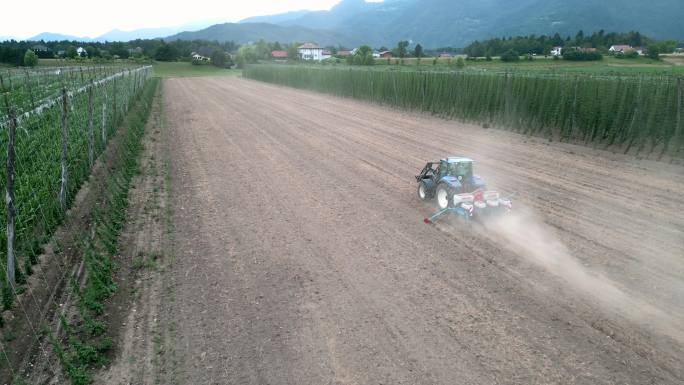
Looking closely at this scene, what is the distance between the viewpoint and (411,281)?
21.8ft

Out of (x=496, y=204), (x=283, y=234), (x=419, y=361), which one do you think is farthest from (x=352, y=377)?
(x=496, y=204)

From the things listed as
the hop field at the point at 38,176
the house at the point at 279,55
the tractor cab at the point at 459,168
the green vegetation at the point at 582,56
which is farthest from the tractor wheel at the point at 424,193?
the house at the point at 279,55

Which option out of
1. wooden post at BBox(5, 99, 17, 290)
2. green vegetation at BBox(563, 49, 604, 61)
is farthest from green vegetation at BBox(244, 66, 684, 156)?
green vegetation at BBox(563, 49, 604, 61)

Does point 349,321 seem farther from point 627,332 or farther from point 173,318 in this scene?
point 627,332

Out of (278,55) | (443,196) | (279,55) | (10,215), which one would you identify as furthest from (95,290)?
(279,55)

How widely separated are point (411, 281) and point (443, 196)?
3.13m

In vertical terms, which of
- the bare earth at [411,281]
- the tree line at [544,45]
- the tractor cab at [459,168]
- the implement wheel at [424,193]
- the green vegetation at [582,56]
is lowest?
the bare earth at [411,281]

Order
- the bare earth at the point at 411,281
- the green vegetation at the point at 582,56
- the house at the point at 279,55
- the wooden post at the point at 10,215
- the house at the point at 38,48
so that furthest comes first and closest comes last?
the house at the point at 279,55 < the green vegetation at the point at 582,56 < the house at the point at 38,48 < the wooden post at the point at 10,215 < the bare earth at the point at 411,281

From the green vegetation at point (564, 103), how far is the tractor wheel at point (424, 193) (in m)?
8.74

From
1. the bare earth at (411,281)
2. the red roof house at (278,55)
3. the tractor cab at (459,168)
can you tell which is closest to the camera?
the bare earth at (411,281)

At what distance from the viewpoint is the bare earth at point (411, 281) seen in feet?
16.4

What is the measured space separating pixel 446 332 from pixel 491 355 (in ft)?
1.92

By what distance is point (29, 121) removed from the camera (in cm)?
1310

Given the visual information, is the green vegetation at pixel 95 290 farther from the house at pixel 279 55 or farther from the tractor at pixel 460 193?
the house at pixel 279 55
